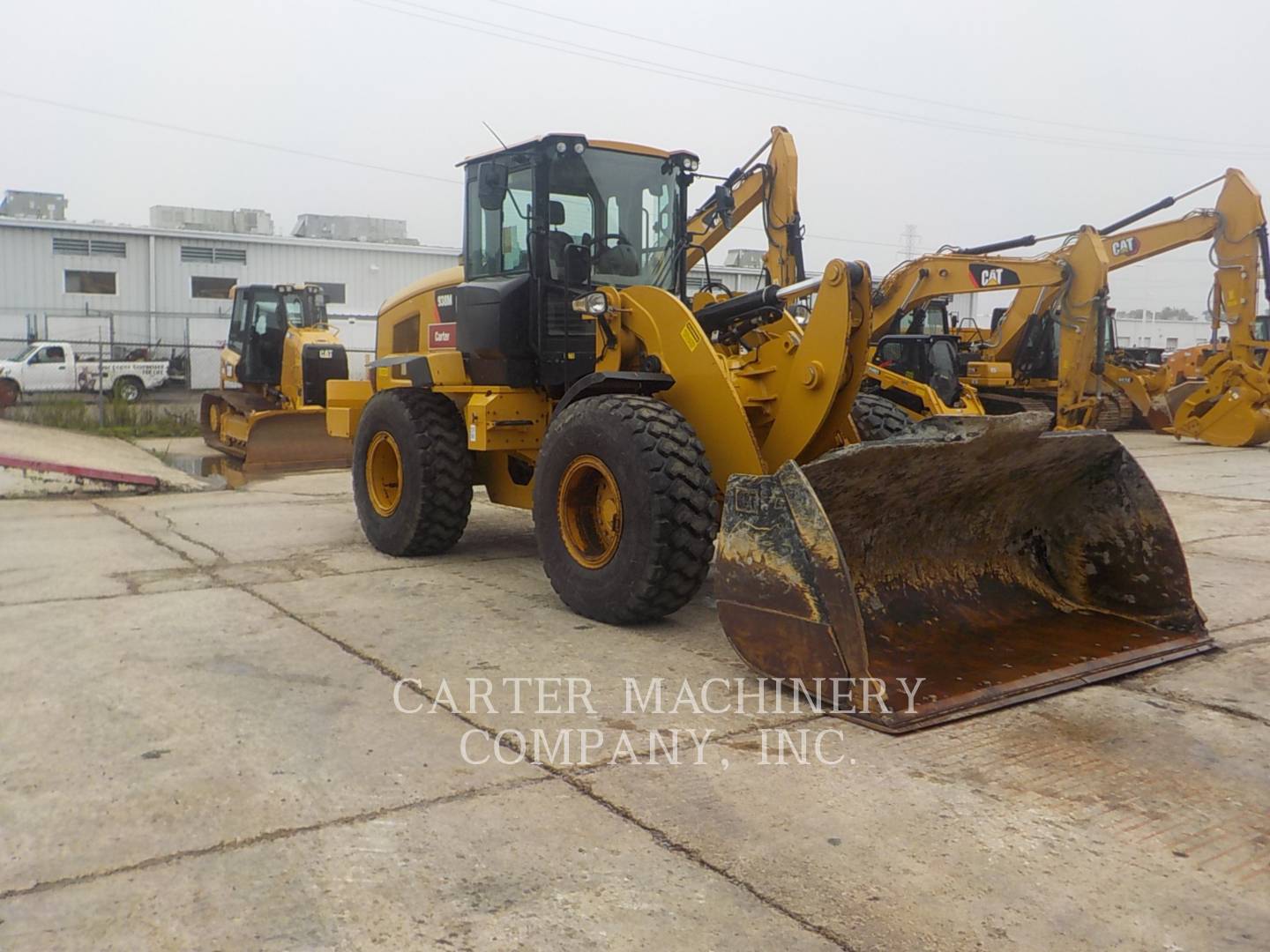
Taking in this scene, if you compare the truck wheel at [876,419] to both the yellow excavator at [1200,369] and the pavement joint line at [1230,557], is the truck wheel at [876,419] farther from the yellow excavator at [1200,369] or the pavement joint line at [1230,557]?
the yellow excavator at [1200,369]

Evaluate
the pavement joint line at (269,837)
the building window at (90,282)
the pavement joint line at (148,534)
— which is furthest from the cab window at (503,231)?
the building window at (90,282)

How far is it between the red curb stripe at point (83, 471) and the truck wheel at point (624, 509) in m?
6.97

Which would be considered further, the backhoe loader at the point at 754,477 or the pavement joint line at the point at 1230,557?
the pavement joint line at the point at 1230,557

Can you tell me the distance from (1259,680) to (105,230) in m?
33.2

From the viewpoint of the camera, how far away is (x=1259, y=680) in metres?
4.86

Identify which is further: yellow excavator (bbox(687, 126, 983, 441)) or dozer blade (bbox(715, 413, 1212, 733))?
yellow excavator (bbox(687, 126, 983, 441))

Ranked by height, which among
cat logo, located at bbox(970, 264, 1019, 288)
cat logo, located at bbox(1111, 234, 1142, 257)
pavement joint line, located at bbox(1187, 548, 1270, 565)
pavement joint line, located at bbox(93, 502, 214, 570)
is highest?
cat logo, located at bbox(1111, 234, 1142, 257)

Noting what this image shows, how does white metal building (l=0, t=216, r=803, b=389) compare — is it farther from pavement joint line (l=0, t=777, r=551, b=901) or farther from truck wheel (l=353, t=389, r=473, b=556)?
pavement joint line (l=0, t=777, r=551, b=901)

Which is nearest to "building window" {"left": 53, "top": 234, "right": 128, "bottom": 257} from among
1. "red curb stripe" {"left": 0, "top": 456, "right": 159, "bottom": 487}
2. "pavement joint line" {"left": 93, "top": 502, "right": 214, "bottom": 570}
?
"red curb stripe" {"left": 0, "top": 456, "right": 159, "bottom": 487}

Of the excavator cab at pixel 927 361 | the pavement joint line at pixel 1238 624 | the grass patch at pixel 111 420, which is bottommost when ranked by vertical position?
the pavement joint line at pixel 1238 624

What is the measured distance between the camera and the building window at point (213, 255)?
32781 mm

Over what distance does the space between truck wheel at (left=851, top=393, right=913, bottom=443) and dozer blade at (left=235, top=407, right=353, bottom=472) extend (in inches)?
368

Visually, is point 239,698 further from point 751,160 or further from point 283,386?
point 283,386

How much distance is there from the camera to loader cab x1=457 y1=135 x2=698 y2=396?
6586 mm
